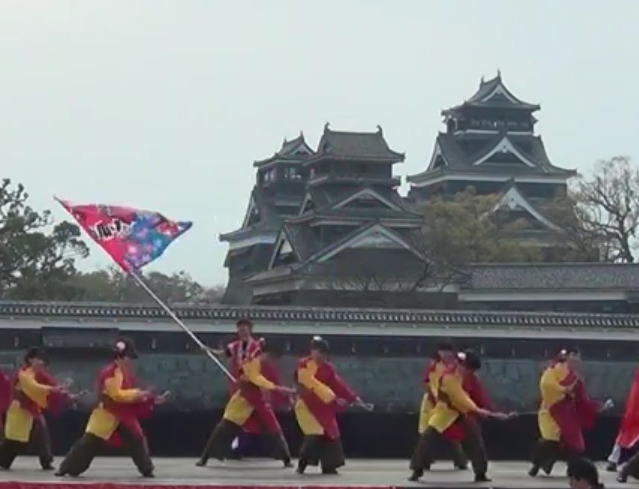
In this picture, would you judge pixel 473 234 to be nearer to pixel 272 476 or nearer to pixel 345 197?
pixel 345 197

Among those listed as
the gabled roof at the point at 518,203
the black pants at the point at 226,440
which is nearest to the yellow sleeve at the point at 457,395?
the black pants at the point at 226,440

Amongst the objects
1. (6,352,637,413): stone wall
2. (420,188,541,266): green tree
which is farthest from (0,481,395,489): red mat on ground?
(420,188,541,266): green tree

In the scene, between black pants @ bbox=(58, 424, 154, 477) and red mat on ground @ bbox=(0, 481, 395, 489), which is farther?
black pants @ bbox=(58, 424, 154, 477)

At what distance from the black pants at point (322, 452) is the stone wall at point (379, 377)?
37.3 feet

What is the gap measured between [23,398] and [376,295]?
24.9m

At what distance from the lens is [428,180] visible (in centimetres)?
5947

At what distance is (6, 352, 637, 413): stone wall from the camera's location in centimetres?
2558

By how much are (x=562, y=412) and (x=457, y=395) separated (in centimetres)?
126

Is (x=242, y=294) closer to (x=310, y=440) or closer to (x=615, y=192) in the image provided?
(x=615, y=192)

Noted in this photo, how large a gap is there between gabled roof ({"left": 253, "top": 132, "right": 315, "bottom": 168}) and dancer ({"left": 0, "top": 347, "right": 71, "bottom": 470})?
43.4 metres

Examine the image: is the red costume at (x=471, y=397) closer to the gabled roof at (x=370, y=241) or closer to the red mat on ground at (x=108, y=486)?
the red mat on ground at (x=108, y=486)

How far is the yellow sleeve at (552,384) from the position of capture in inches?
537

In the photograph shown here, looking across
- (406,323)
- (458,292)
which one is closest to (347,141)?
(458,292)

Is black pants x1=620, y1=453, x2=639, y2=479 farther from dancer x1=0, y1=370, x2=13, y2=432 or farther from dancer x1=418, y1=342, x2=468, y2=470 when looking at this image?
dancer x1=0, y1=370, x2=13, y2=432
